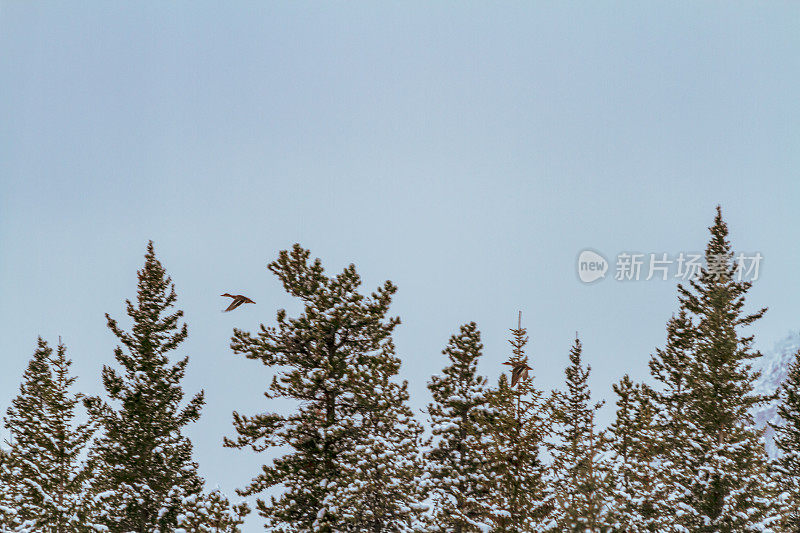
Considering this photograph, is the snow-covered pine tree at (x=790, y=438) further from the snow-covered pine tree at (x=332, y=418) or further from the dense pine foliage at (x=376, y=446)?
the snow-covered pine tree at (x=332, y=418)

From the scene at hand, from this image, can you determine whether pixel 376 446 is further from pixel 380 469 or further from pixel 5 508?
pixel 5 508

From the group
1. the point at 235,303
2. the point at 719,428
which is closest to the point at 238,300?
the point at 235,303

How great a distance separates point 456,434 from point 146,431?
1193 cm

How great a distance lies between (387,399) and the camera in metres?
22.5

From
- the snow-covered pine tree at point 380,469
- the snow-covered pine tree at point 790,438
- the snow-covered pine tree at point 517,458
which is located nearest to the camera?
the snow-covered pine tree at point 517,458

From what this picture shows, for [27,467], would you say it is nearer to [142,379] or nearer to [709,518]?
[142,379]

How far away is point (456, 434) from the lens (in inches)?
1025

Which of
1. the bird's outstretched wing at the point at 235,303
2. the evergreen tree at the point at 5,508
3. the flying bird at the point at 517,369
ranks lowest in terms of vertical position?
the evergreen tree at the point at 5,508

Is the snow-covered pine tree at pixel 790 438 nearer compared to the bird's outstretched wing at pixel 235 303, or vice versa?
the bird's outstretched wing at pixel 235 303

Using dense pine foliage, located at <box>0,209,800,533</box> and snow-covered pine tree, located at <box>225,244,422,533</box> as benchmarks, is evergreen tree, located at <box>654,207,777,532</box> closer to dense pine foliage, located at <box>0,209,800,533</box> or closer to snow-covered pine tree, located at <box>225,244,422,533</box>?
dense pine foliage, located at <box>0,209,800,533</box>

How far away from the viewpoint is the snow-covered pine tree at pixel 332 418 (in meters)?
21.2

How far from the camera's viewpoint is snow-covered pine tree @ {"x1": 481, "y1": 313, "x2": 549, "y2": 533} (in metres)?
16.3

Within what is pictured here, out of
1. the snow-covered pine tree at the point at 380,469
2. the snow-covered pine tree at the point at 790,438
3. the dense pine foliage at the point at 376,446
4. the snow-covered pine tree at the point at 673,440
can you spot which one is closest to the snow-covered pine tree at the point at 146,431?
the dense pine foliage at the point at 376,446

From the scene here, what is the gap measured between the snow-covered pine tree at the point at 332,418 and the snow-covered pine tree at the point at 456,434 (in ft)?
5.63
